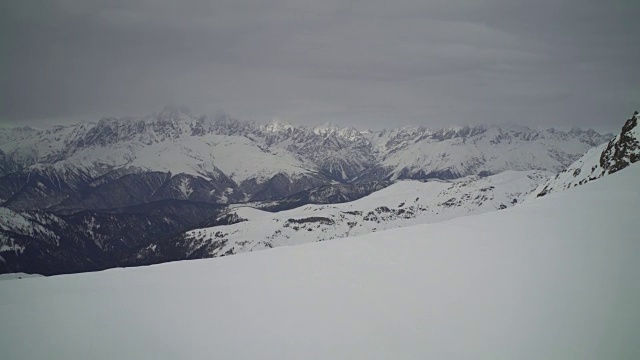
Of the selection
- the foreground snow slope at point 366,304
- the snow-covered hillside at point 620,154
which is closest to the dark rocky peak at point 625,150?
the snow-covered hillside at point 620,154

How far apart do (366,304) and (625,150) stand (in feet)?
280

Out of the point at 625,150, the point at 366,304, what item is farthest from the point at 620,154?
the point at 366,304

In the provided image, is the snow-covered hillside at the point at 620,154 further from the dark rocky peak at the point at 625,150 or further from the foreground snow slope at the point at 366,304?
the foreground snow slope at the point at 366,304

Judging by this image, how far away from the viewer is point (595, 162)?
99.5 metres

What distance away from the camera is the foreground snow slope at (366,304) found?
9.02 meters

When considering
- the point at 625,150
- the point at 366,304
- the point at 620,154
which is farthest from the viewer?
the point at 620,154

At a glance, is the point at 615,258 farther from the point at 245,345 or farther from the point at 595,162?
the point at 595,162

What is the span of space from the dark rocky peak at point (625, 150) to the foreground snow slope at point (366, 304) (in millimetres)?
70985

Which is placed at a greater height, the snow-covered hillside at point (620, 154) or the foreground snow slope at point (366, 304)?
the foreground snow slope at point (366, 304)

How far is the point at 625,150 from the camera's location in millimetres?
77062

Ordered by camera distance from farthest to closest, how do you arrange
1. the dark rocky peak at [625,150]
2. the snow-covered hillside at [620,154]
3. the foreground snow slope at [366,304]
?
the snow-covered hillside at [620,154]
the dark rocky peak at [625,150]
the foreground snow slope at [366,304]

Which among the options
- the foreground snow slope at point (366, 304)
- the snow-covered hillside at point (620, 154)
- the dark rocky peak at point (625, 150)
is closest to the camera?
the foreground snow slope at point (366, 304)

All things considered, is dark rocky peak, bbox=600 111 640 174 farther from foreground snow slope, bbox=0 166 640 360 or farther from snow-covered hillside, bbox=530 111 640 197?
foreground snow slope, bbox=0 166 640 360

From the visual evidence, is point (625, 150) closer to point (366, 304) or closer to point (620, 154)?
point (620, 154)
